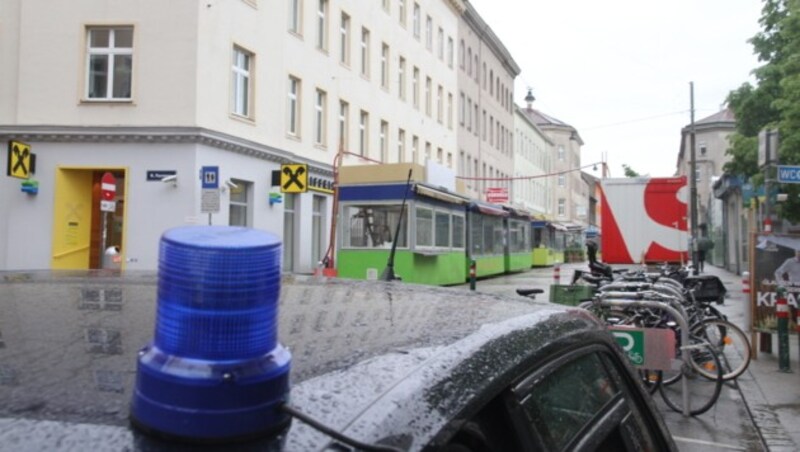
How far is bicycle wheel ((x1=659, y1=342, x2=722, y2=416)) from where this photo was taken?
6.42 meters

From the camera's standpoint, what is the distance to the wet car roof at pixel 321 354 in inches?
40.5

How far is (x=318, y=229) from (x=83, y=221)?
28.4 feet

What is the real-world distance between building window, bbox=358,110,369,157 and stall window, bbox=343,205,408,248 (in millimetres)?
11688

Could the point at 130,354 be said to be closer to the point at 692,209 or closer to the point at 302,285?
the point at 302,285

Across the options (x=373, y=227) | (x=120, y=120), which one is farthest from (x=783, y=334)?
(x=120, y=120)

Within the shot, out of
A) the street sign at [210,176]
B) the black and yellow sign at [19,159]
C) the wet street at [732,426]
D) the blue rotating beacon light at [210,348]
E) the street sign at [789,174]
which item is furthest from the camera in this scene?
the black and yellow sign at [19,159]

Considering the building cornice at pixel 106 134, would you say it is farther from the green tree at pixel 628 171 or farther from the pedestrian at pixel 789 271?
the green tree at pixel 628 171

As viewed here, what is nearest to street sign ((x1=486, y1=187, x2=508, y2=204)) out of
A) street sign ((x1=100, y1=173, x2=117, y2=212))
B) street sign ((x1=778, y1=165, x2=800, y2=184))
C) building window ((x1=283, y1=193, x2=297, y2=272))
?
building window ((x1=283, y1=193, x2=297, y2=272))

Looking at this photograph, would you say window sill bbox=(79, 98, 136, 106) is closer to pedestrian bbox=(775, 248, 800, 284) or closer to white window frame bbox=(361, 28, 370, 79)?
white window frame bbox=(361, 28, 370, 79)

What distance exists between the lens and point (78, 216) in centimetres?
1908

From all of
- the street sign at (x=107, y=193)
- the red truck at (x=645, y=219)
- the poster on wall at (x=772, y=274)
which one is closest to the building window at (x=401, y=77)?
the red truck at (x=645, y=219)

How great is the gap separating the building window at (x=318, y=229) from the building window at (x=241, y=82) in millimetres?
5166

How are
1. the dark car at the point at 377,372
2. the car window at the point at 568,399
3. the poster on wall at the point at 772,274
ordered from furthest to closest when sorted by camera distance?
1. the poster on wall at the point at 772,274
2. the car window at the point at 568,399
3. the dark car at the point at 377,372

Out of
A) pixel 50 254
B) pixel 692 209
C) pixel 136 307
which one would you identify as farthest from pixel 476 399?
pixel 692 209
